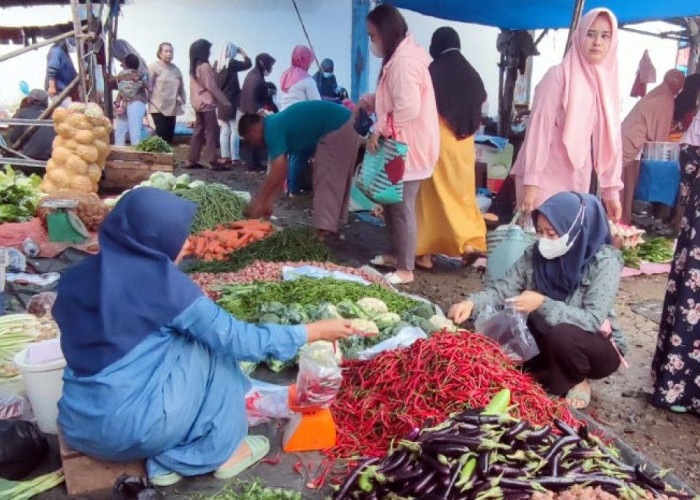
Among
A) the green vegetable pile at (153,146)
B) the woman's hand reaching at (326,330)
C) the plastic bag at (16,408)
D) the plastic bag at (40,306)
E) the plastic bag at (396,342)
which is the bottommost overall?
the plastic bag at (16,408)

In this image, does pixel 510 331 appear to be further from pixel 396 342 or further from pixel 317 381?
pixel 317 381

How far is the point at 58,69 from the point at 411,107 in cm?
817

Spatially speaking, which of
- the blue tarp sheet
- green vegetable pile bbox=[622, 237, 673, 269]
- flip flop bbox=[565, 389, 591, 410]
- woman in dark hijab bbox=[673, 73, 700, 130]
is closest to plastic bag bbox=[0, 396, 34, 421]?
flip flop bbox=[565, 389, 591, 410]

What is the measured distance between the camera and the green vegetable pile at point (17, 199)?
683 cm

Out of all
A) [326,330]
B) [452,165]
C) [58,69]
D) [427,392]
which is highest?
[58,69]

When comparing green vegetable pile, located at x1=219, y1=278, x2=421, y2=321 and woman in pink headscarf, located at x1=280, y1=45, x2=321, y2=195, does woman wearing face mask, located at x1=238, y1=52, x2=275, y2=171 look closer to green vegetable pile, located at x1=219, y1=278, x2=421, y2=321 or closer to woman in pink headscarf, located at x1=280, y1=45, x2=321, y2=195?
woman in pink headscarf, located at x1=280, y1=45, x2=321, y2=195

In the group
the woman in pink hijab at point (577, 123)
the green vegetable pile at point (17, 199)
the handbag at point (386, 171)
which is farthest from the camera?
the green vegetable pile at point (17, 199)

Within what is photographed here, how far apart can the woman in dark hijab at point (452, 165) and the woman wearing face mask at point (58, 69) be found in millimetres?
7552

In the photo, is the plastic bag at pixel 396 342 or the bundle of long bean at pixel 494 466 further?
the plastic bag at pixel 396 342

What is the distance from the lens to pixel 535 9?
9312 mm

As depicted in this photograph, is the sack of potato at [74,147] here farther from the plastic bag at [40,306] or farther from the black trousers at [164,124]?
the black trousers at [164,124]

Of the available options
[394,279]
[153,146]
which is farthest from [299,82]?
[394,279]

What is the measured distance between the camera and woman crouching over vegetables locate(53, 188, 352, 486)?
7.80 ft

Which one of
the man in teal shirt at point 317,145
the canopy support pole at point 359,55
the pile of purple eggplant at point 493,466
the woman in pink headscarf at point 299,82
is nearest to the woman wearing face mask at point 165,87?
the woman in pink headscarf at point 299,82
